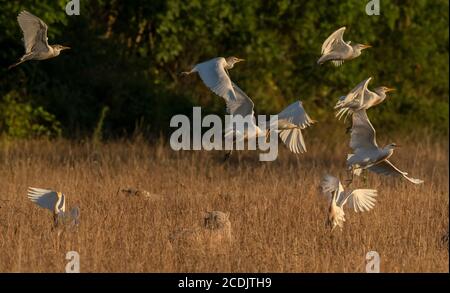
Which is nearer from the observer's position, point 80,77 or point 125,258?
point 125,258

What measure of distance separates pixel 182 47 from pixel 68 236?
25.2 feet

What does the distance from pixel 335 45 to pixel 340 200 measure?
1.33 metres

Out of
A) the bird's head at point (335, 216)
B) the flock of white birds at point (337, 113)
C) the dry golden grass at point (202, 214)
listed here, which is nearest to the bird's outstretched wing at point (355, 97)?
the flock of white birds at point (337, 113)

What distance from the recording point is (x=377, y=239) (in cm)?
802

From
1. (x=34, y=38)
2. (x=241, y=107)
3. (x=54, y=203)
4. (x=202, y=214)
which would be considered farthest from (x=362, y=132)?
(x=34, y=38)

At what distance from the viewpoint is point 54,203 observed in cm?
780

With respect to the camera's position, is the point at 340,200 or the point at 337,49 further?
the point at 337,49

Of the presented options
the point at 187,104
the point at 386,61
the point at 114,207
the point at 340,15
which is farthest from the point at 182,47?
→ the point at 114,207

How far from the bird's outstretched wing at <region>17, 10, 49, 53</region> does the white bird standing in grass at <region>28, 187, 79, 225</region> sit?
57.6 inches

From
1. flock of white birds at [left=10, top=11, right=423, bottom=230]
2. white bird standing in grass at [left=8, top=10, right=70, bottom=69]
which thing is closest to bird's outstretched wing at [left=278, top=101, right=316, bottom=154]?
flock of white birds at [left=10, top=11, right=423, bottom=230]

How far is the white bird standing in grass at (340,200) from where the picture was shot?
8188mm

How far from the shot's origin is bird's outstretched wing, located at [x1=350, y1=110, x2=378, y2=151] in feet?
27.6

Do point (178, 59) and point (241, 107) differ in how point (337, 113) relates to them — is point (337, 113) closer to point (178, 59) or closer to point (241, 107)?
point (241, 107)

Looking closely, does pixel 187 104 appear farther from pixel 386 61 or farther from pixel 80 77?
pixel 386 61
